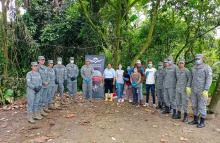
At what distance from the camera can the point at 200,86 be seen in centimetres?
895

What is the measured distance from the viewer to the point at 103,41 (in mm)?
16609

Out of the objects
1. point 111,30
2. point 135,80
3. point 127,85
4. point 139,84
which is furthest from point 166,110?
point 111,30

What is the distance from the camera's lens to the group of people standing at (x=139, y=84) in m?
9.05

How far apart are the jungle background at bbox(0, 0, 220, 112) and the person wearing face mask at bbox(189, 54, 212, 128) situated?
19.6ft

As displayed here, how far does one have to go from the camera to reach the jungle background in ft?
50.4

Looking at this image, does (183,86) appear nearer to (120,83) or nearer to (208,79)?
(208,79)

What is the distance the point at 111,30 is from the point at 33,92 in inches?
318

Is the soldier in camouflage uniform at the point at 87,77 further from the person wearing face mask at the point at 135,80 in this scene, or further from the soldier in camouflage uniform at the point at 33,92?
the soldier in camouflage uniform at the point at 33,92

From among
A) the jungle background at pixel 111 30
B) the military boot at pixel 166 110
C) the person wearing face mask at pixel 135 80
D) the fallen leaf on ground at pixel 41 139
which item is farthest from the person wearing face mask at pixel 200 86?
the jungle background at pixel 111 30

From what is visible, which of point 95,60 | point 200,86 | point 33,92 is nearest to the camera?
point 200,86

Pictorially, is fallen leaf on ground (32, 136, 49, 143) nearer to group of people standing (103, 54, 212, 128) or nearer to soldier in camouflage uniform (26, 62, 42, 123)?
soldier in camouflage uniform (26, 62, 42, 123)

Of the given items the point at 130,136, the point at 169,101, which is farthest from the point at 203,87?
the point at 130,136

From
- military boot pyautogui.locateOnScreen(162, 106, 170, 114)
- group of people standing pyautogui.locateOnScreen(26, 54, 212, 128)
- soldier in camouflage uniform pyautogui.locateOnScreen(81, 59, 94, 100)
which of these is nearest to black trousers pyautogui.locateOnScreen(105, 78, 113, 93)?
group of people standing pyautogui.locateOnScreen(26, 54, 212, 128)

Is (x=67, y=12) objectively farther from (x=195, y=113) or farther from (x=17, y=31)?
(x=195, y=113)
